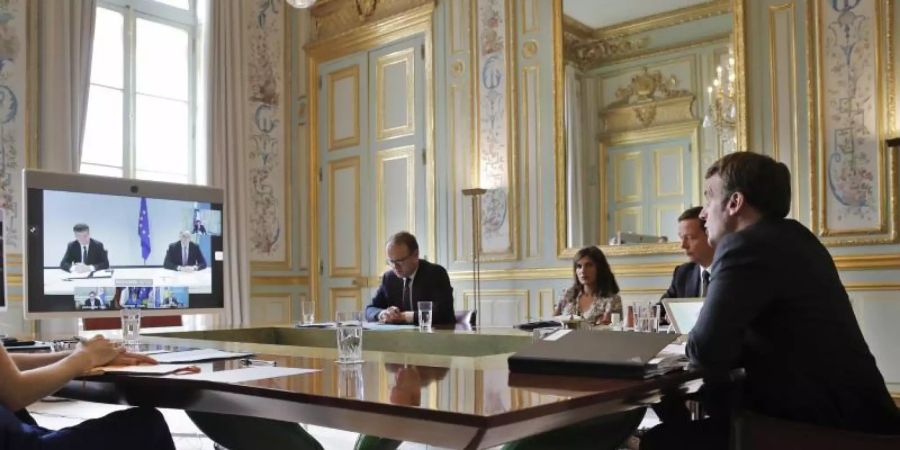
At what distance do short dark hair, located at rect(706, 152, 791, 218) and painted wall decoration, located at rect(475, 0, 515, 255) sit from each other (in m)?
4.39

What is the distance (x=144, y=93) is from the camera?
669 centimetres

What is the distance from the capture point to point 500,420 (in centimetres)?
110

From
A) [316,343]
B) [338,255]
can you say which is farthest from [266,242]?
[316,343]

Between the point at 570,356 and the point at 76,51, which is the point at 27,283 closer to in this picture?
the point at 570,356

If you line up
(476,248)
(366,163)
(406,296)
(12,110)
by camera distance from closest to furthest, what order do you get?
1. (406,296)
2. (12,110)
3. (476,248)
4. (366,163)

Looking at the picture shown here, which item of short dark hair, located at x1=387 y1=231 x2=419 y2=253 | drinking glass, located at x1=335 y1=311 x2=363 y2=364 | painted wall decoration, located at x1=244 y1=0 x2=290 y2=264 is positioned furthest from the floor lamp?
drinking glass, located at x1=335 y1=311 x2=363 y2=364

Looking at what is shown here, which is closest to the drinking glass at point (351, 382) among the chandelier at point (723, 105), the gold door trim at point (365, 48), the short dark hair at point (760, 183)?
the short dark hair at point (760, 183)

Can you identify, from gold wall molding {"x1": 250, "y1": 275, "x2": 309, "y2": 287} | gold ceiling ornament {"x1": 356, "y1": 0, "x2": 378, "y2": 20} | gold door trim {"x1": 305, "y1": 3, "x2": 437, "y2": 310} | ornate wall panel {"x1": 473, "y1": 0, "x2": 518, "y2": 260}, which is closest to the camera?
ornate wall panel {"x1": 473, "y1": 0, "x2": 518, "y2": 260}

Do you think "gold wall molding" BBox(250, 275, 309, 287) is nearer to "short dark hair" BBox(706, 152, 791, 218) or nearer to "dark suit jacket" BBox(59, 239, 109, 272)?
"dark suit jacket" BBox(59, 239, 109, 272)

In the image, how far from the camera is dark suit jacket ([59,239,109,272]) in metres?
2.50

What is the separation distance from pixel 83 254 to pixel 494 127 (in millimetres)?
4160

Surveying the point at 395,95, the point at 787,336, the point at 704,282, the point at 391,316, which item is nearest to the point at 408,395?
the point at 787,336

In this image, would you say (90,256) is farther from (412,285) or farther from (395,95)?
(395,95)

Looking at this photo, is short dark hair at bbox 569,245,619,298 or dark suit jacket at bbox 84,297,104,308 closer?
dark suit jacket at bbox 84,297,104,308
